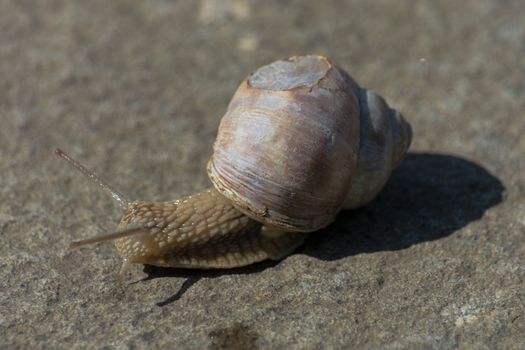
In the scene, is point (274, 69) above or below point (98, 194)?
above

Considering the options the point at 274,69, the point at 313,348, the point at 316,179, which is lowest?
the point at 313,348

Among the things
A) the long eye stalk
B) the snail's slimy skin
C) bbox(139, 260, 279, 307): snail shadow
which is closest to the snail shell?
the snail's slimy skin

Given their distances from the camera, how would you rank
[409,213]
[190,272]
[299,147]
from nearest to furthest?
1. [299,147]
2. [190,272]
3. [409,213]

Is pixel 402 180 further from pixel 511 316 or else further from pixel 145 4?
pixel 145 4

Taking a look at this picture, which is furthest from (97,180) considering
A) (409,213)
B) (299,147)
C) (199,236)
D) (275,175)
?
(409,213)

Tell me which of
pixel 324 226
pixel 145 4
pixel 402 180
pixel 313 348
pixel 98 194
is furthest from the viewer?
pixel 145 4

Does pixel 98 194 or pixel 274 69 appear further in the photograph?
pixel 98 194

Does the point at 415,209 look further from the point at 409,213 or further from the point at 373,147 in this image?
the point at 373,147

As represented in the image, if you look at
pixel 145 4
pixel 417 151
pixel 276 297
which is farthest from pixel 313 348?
pixel 145 4
